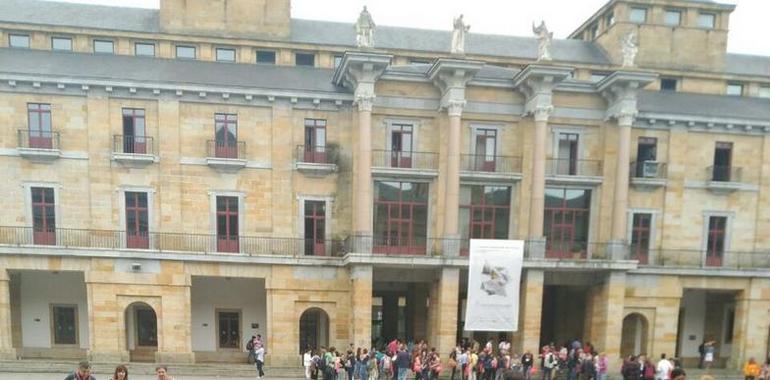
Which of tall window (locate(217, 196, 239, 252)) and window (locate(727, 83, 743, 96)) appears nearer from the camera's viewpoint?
tall window (locate(217, 196, 239, 252))

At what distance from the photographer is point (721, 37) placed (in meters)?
30.2

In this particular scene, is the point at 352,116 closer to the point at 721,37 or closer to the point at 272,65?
the point at 272,65

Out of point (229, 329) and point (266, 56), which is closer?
point (229, 329)

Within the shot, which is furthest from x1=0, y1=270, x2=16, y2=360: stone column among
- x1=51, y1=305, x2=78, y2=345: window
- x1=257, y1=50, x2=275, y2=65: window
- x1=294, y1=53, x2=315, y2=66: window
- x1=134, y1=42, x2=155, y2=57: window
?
x1=294, y1=53, x2=315, y2=66: window

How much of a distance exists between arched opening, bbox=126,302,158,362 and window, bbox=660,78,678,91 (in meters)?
30.4

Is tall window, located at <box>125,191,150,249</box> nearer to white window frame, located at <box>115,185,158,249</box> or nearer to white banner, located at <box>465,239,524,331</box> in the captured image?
white window frame, located at <box>115,185,158,249</box>

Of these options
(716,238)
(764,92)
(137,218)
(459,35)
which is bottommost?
(716,238)

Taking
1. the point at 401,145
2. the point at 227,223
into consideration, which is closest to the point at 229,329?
the point at 227,223

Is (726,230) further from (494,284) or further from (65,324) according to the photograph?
(65,324)

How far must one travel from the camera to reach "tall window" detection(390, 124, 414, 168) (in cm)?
2280

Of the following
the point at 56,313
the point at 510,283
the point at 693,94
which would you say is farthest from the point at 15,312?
the point at 693,94

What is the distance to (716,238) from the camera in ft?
81.9

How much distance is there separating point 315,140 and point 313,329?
9593 mm

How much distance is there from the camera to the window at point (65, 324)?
2356cm
